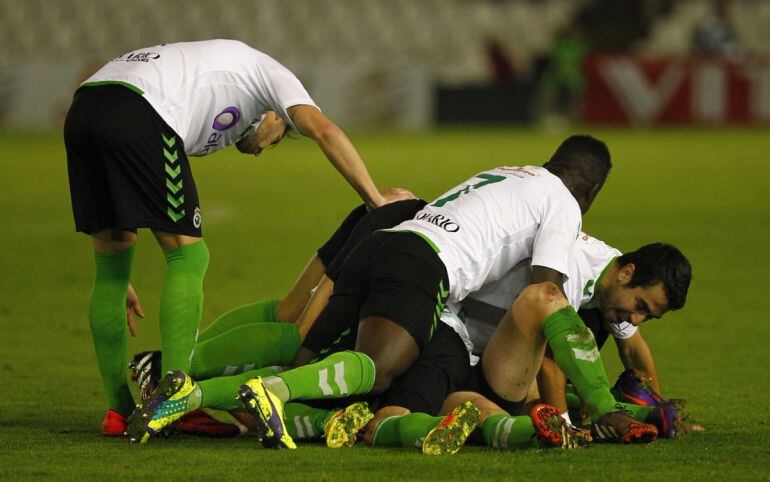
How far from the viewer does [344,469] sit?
165 inches

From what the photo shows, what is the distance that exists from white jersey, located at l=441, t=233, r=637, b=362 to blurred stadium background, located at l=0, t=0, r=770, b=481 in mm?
691

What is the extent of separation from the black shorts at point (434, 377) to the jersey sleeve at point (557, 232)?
0.45 metres

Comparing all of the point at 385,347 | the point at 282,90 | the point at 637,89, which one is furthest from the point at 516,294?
the point at 637,89

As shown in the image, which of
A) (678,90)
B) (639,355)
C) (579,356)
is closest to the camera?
(579,356)

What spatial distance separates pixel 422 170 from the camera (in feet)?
54.1

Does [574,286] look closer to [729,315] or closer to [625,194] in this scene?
[729,315]

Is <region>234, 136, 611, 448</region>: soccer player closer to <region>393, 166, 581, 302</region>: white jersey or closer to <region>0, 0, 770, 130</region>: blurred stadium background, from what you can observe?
<region>393, 166, 581, 302</region>: white jersey

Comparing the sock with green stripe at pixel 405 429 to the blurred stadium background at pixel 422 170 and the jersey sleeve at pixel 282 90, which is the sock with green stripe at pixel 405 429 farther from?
the jersey sleeve at pixel 282 90

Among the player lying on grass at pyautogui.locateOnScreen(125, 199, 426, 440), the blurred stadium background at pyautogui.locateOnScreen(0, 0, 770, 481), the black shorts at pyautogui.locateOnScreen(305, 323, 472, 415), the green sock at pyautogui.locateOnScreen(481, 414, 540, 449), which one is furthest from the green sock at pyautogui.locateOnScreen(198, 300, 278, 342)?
the green sock at pyautogui.locateOnScreen(481, 414, 540, 449)

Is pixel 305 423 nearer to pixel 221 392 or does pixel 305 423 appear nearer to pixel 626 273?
pixel 221 392

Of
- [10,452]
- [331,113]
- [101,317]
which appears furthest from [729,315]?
[331,113]

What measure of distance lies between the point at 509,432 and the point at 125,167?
1682 mm

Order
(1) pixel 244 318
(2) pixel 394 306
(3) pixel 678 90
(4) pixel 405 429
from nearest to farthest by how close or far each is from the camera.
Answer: (4) pixel 405 429
(2) pixel 394 306
(1) pixel 244 318
(3) pixel 678 90

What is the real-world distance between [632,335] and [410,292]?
3.50 ft
